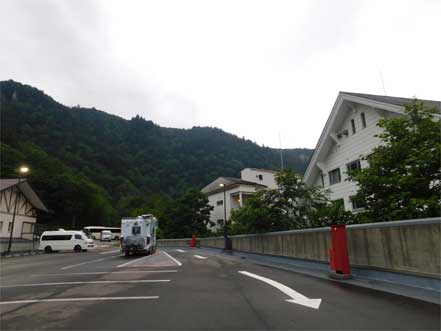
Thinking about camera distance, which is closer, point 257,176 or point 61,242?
point 61,242

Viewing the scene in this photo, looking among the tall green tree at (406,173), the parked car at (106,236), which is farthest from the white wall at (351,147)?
the parked car at (106,236)

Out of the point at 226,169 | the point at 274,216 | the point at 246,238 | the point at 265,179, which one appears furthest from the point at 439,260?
the point at 226,169

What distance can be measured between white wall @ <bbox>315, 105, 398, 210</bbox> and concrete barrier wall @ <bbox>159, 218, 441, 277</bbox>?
26.4 ft

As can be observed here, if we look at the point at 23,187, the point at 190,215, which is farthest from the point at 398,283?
the point at 190,215

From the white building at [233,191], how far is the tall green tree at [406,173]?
39740mm

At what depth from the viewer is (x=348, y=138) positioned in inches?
862

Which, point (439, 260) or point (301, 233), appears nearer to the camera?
point (439, 260)

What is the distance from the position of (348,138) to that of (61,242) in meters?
34.3

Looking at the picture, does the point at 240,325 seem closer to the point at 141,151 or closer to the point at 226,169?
the point at 226,169

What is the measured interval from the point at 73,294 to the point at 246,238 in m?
16.1

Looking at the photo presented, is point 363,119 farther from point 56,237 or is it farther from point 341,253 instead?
point 56,237

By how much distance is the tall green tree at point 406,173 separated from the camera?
30.3 feet

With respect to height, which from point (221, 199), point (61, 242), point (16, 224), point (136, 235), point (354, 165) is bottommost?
point (61, 242)

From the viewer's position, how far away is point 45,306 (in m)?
6.04
